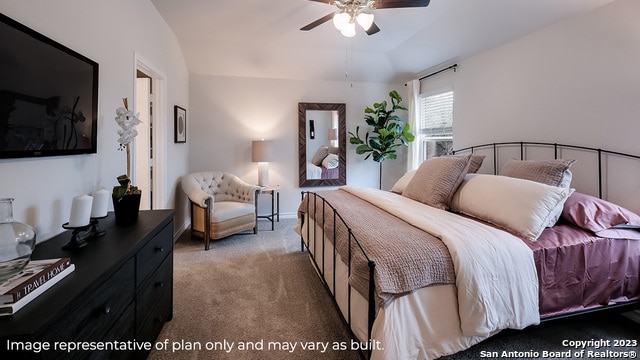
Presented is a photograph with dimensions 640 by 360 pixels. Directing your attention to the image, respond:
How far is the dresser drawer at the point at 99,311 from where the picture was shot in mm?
915

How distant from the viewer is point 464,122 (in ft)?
12.3

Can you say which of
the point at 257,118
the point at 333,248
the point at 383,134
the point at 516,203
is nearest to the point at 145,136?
the point at 257,118

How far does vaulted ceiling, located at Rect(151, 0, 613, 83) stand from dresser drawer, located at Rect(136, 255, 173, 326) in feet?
8.82

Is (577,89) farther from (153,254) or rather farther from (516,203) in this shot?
(153,254)

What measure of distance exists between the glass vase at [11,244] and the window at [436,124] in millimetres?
4293

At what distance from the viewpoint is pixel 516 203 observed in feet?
6.31

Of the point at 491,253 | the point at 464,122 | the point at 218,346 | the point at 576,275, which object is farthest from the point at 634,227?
the point at 218,346

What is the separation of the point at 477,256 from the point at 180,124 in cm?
390

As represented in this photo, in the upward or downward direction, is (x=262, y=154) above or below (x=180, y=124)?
below

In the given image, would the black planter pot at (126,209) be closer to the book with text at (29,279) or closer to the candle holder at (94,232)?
the candle holder at (94,232)

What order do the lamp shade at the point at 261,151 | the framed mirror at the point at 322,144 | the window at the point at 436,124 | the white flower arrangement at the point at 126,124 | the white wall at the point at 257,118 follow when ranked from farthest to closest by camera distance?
1. the framed mirror at the point at 322,144
2. the white wall at the point at 257,118
3. the lamp shade at the point at 261,151
4. the window at the point at 436,124
5. the white flower arrangement at the point at 126,124

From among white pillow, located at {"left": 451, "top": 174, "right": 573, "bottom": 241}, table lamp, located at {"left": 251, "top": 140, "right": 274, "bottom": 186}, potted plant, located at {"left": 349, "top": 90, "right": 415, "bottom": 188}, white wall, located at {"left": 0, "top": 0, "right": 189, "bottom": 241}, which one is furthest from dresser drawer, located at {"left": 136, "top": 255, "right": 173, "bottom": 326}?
potted plant, located at {"left": 349, "top": 90, "right": 415, "bottom": 188}

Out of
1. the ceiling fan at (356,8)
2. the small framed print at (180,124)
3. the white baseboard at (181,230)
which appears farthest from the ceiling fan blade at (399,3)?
the white baseboard at (181,230)

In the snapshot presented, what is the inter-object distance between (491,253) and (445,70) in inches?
131
